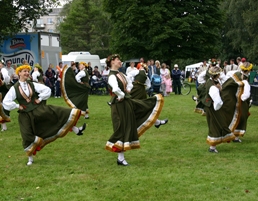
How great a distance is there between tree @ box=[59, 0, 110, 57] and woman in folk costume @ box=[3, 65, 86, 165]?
50.0 metres

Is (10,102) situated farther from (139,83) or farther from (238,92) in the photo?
(139,83)


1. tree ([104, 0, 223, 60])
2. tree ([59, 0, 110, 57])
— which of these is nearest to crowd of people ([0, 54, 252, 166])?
tree ([104, 0, 223, 60])

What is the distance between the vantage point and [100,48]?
58.5 meters

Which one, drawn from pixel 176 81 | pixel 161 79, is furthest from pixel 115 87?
pixel 176 81

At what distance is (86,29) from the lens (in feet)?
199

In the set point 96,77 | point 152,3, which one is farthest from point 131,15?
point 96,77

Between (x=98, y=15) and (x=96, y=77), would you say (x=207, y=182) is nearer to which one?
(x=96, y=77)

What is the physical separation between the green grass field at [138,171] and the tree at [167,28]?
2381 cm

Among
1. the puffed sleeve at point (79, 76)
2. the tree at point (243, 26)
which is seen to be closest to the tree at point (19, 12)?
the puffed sleeve at point (79, 76)

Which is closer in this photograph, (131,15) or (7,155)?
(7,155)

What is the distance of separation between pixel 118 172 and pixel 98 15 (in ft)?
174

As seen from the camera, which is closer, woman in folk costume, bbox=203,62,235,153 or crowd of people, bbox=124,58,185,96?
woman in folk costume, bbox=203,62,235,153

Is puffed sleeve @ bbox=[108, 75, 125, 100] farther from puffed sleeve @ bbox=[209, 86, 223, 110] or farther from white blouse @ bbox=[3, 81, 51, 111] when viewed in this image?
puffed sleeve @ bbox=[209, 86, 223, 110]

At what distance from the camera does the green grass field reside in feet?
21.3
